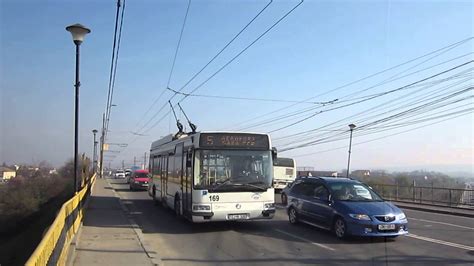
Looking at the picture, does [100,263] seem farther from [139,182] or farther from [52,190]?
[52,190]

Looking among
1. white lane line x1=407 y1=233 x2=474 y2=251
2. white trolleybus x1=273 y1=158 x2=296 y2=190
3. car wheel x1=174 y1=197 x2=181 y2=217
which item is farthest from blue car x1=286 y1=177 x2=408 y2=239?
white trolleybus x1=273 y1=158 x2=296 y2=190

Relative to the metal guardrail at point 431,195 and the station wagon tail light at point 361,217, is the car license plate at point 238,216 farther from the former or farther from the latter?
the metal guardrail at point 431,195

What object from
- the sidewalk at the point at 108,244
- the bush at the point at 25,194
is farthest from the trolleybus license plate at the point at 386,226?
the bush at the point at 25,194

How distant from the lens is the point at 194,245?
11773mm

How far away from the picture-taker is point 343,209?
12.5 m

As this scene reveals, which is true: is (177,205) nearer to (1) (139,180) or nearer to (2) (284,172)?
(1) (139,180)

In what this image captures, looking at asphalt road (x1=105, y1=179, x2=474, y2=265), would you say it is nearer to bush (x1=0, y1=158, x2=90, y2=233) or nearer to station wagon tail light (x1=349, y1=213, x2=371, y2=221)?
station wagon tail light (x1=349, y1=213, x2=371, y2=221)

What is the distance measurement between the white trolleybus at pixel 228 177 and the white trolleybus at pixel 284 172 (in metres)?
24.0

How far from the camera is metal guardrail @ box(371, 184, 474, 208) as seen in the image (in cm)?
2656

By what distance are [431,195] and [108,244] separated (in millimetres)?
23196

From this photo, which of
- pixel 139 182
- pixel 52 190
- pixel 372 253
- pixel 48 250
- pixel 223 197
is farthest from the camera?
pixel 52 190

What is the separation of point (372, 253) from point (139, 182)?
2883cm

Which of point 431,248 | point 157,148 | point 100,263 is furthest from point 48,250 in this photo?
point 157,148

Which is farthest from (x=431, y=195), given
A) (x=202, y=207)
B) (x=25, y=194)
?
(x=25, y=194)
